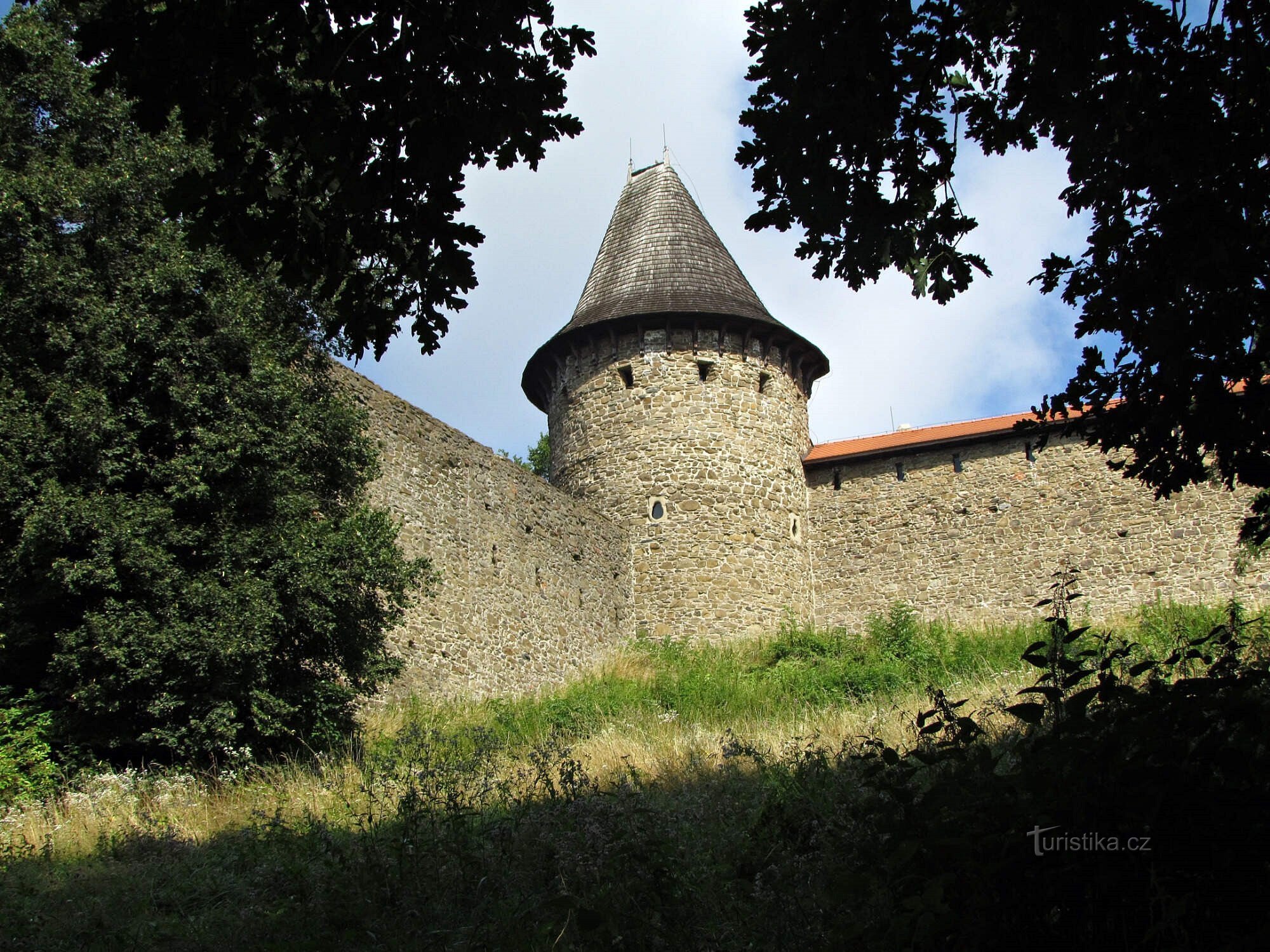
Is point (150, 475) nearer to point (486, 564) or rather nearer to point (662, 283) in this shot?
point (486, 564)

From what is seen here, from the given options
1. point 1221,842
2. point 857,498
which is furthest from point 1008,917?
point 857,498

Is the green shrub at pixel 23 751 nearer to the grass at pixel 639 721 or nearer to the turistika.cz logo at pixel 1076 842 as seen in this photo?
the grass at pixel 639 721

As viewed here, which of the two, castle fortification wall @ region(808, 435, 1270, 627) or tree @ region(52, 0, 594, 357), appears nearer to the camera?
tree @ region(52, 0, 594, 357)

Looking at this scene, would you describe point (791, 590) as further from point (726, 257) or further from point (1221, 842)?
point (1221, 842)

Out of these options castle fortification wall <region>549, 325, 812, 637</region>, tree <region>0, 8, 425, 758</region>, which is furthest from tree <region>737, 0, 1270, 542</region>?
castle fortification wall <region>549, 325, 812, 637</region>

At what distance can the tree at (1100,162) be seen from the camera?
4.70 m

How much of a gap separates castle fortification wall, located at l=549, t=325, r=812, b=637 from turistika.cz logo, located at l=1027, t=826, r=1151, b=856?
13890mm

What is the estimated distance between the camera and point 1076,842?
11.2 feet

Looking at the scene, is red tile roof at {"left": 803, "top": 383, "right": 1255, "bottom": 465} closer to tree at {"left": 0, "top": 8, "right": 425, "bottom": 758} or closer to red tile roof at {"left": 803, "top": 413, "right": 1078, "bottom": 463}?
red tile roof at {"left": 803, "top": 413, "right": 1078, "bottom": 463}

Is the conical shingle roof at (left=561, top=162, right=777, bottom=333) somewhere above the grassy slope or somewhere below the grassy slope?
above

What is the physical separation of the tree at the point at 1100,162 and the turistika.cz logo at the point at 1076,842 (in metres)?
2.35

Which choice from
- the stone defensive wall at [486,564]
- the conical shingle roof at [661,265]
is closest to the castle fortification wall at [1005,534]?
the conical shingle roof at [661,265]

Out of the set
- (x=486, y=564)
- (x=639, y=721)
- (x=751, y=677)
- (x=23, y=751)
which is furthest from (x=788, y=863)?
(x=486, y=564)

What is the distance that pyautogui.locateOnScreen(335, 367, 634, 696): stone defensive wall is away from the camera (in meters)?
12.8
